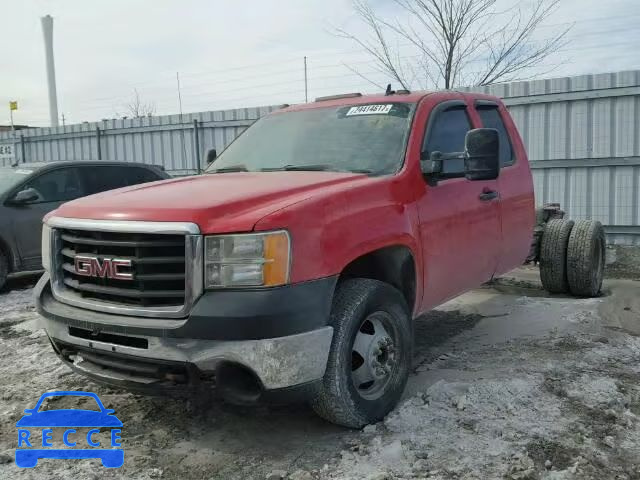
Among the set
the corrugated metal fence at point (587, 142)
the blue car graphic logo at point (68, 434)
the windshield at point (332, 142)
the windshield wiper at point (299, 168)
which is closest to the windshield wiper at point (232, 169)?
the windshield at point (332, 142)

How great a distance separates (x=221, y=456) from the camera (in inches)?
122

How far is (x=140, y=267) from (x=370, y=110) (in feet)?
6.78

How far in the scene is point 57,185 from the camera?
789 cm

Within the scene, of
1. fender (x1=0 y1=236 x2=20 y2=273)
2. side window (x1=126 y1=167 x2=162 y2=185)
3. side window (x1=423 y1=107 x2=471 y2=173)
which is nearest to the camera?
side window (x1=423 y1=107 x2=471 y2=173)

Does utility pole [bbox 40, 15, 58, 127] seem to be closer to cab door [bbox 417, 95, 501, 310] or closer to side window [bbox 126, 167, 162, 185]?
side window [bbox 126, 167, 162, 185]

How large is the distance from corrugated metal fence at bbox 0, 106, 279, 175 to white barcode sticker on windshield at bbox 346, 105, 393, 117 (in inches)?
320

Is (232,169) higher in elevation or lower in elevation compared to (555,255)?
higher

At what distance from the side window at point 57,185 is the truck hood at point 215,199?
4561 millimetres

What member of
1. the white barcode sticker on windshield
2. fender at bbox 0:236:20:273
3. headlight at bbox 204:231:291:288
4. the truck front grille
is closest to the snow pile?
headlight at bbox 204:231:291:288

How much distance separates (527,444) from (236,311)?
1.65 metres

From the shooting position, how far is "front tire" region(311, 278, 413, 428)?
3.05 m

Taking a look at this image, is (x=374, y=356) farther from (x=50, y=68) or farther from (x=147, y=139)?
(x=50, y=68)

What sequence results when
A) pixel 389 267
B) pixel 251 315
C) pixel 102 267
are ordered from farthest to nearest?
pixel 389 267 < pixel 102 267 < pixel 251 315

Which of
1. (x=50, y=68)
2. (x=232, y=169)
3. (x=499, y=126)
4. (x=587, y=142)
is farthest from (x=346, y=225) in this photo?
(x=50, y=68)
